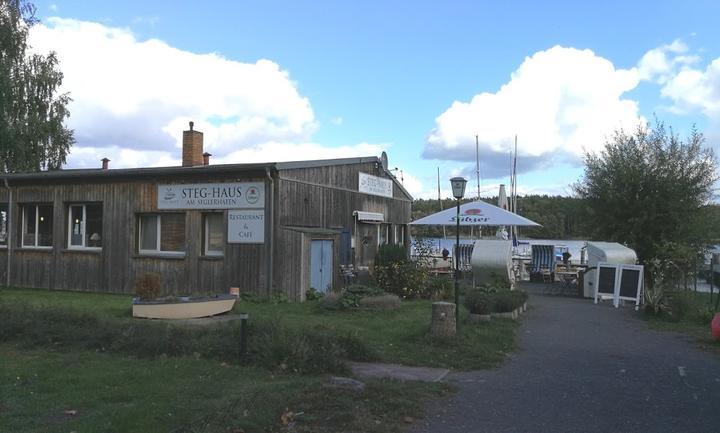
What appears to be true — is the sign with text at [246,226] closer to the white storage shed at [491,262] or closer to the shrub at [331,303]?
the shrub at [331,303]

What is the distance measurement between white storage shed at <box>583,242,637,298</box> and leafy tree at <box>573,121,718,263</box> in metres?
2.17

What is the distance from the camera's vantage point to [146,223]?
723 inches

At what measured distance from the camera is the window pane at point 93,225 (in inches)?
745

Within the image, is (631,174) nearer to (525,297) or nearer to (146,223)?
(525,297)

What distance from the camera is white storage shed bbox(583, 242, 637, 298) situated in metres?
18.0

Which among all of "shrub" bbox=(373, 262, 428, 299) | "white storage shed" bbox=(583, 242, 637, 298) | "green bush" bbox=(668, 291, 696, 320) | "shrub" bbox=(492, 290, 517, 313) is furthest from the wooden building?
"green bush" bbox=(668, 291, 696, 320)

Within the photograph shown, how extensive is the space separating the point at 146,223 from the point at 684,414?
15307 mm

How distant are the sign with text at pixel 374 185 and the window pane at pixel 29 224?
1055 cm

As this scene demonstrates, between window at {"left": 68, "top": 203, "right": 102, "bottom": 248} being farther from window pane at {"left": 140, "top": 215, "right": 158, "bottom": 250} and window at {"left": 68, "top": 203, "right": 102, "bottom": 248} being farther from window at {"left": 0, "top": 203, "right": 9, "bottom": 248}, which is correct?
window at {"left": 0, "top": 203, "right": 9, "bottom": 248}

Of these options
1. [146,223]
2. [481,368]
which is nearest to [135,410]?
[481,368]

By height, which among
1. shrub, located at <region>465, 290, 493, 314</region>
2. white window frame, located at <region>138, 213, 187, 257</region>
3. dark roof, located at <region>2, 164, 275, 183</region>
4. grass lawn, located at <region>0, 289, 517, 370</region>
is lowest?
grass lawn, located at <region>0, 289, 517, 370</region>

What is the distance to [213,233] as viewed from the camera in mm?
17375

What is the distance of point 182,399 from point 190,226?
11258 millimetres

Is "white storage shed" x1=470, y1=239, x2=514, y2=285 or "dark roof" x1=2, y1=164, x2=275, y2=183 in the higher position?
"dark roof" x1=2, y1=164, x2=275, y2=183
